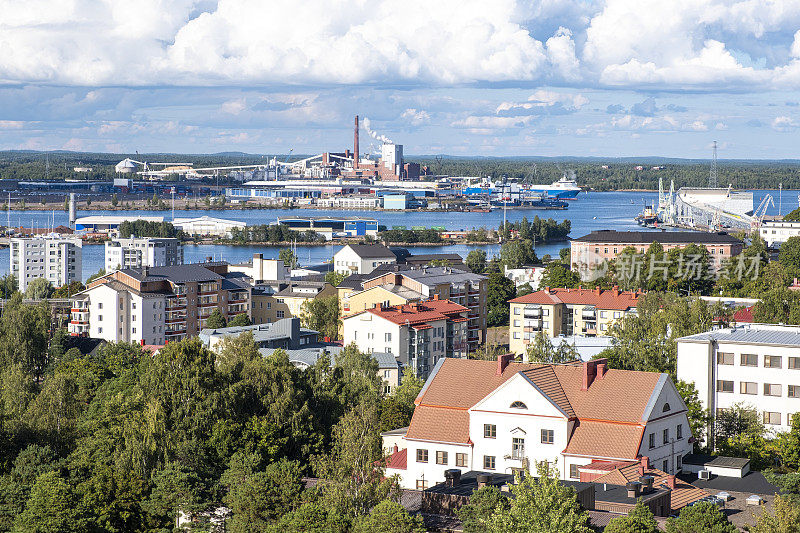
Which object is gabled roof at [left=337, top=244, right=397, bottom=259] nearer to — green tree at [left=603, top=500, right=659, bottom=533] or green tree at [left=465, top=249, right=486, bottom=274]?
green tree at [left=465, top=249, right=486, bottom=274]

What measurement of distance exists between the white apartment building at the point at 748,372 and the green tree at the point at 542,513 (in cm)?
416

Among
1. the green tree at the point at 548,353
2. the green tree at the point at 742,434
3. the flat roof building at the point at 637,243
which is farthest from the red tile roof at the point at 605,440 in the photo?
the flat roof building at the point at 637,243

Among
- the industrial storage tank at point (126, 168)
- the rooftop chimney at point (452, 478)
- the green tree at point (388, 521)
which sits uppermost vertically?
the industrial storage tank at point (126, 168)

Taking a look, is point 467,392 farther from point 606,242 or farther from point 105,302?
point 606,242

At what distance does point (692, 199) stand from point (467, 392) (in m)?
41.6

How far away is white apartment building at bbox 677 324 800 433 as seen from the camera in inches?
341

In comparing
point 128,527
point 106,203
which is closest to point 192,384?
point 128,527

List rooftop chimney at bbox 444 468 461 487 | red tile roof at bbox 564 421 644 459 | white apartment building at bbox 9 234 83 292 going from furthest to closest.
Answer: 1. white apartment building at bbox 9 234 83 292
2. red tile roof at bbox 564 421 644 459
3. rooftop chimney at bbox 444 468 461 487

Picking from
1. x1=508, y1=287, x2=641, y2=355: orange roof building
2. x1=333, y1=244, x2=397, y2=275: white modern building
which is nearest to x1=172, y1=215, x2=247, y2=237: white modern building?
x1=333, y1=244, x2=397, y2=275: white modern building

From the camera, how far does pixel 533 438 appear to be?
6887 millimetres

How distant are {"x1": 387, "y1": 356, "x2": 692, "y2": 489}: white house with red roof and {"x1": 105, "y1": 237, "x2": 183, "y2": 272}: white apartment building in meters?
17.5

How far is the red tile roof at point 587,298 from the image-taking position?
15.6 metres

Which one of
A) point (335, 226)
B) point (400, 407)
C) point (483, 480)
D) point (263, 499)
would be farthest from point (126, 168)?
point (263, 499)

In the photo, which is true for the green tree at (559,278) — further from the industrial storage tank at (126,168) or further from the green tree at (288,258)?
the industrial storage tank at (126,168)
